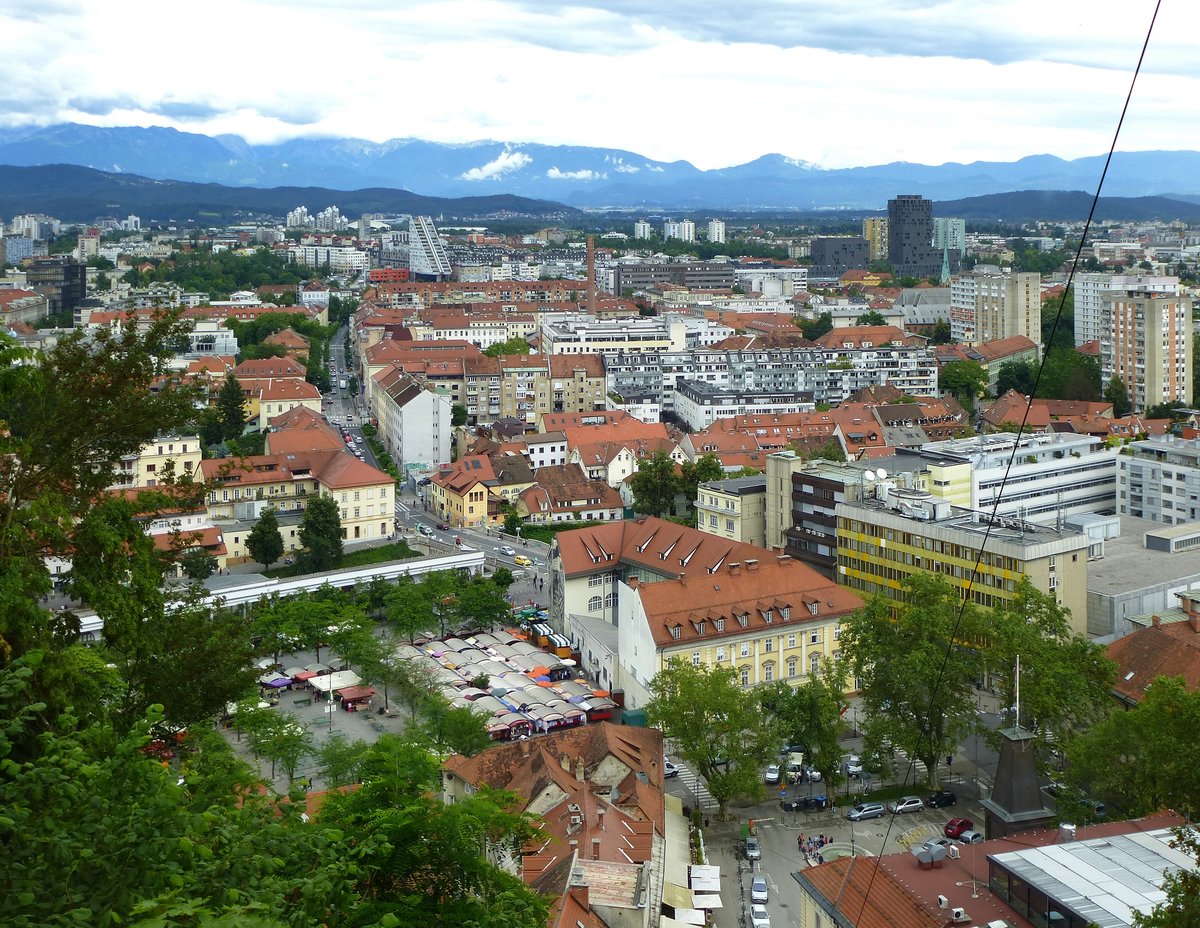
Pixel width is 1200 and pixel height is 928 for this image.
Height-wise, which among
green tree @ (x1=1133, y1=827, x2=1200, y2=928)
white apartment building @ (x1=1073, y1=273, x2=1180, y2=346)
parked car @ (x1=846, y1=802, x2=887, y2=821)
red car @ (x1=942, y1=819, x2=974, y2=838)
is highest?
white apartment building @ (x1=1073, y1=273, x2=1180, y2=346)

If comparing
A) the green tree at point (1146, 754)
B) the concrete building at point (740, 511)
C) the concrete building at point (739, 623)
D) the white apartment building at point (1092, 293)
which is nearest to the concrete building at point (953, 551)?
the concrete building at point (739, 623)

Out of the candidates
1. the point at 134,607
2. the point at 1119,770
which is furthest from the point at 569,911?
the point at 1119,770

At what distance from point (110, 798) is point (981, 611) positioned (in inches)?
497

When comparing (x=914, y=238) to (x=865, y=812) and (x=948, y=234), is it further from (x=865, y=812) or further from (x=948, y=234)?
(x=865, y=812)

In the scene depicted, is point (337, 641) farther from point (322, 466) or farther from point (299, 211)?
point (299, 211)

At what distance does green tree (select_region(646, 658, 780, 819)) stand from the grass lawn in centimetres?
1077

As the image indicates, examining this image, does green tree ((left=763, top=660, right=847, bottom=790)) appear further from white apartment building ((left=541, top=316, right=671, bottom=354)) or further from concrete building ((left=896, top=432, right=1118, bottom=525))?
white apartment building ((left=541, top=316, right=671, bottom=354))

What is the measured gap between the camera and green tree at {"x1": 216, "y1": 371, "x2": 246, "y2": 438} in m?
30.3

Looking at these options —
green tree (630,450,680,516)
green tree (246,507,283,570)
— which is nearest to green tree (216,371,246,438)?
green tree (246,507,283,570)

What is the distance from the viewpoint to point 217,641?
267 inches

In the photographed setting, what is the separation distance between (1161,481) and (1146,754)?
13.7 m

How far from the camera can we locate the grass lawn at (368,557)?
2286cm

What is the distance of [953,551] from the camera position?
16562mm

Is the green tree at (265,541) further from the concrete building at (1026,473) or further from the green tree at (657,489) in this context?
the concrete building at (1026,473)
